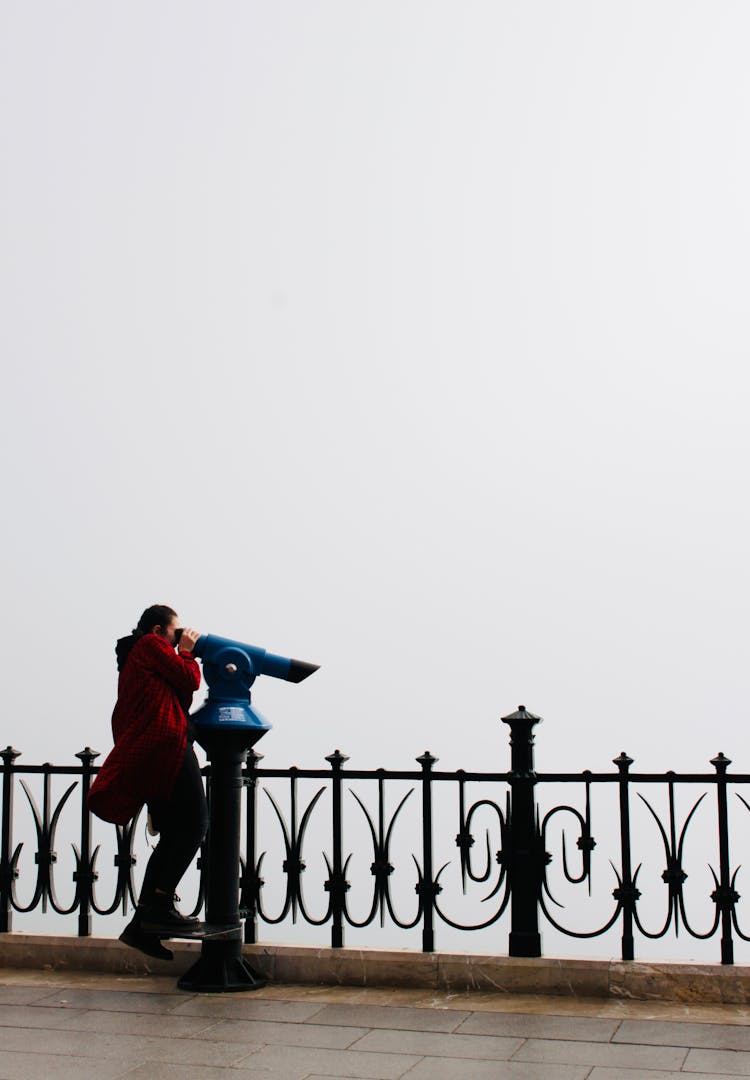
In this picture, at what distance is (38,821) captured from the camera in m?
7.43

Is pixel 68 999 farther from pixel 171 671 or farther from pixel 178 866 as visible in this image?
pixel 171 671

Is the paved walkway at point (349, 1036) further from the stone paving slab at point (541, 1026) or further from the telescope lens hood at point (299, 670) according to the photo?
the telescope lens hood at point (299, 670)

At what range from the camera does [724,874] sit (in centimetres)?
645

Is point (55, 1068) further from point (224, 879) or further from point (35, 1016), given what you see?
point (224, 879)

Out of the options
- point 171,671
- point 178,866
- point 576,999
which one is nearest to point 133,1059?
point 178,866

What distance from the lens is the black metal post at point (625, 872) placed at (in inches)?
253

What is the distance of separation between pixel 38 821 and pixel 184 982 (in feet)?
4.82

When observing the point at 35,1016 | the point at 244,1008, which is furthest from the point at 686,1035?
the point at 35,1016

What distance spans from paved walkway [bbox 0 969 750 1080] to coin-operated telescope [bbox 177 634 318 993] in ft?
0.63

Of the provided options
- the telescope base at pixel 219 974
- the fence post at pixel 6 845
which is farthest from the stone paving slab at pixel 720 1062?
the fence post at pixel 6 845

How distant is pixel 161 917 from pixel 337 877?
1.07 m

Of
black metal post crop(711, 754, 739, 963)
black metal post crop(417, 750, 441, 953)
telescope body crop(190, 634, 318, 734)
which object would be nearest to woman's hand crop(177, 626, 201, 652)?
telescope body crop(190, 634, 318, 734)

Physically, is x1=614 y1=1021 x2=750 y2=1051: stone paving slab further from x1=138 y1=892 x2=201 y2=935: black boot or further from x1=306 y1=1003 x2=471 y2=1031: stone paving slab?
x1=138 y1=892 x2=201 y2=935: black boot

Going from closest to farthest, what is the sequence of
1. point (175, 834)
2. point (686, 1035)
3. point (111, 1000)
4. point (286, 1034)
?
point (686, 1035)
point (286, 1034)
point (111, 1000)
point (175, 834)
